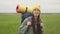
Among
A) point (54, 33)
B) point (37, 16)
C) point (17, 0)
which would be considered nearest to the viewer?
point (37, 16)

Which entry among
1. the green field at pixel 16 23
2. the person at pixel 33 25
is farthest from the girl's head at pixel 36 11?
the green field at pixel 16 23

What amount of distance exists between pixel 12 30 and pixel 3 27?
14 cm

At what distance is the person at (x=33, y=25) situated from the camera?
1438 mm

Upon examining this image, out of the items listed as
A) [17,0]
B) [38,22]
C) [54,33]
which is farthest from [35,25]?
[54,33]

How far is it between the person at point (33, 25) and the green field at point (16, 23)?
788mm

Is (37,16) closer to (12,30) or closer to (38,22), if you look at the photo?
(38,22)

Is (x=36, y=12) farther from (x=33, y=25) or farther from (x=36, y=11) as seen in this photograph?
(x=33, y=25)

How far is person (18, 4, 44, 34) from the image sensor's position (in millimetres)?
1438

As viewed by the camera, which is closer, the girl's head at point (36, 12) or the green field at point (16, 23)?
the girl's head at point (36, 12)

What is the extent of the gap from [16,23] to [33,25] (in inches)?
34.6

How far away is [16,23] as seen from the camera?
7.56ft

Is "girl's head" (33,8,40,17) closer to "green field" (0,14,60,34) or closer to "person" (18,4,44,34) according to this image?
"person" (18,4,44,34)

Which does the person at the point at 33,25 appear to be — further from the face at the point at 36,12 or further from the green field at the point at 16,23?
the green field at the point at 16,23

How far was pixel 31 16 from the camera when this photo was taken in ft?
4.78
